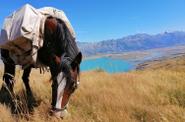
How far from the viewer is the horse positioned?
12.3 ft

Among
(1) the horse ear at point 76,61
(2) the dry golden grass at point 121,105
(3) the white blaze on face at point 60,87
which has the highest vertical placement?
(1) the horse ear at point 76,61

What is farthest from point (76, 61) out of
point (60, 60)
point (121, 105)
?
point (121, 105)

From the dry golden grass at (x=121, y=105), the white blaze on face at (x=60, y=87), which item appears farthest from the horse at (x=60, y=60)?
the dry golden grass at (x=121, y=105)

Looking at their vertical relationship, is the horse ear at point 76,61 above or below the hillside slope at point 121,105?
above

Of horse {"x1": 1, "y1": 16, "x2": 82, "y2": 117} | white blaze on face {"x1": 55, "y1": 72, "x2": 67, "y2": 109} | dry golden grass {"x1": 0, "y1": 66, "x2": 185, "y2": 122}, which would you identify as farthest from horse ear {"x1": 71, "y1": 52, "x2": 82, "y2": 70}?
dry golden grass {"x1": 0, "y1": 66, "x2": 185, "y2": 122}

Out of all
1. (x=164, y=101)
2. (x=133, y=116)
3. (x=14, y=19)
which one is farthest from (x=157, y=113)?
(x=14, y=19)

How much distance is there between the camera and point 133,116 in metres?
4.58

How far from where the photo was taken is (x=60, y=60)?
4.12 meters

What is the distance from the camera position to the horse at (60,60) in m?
3.76

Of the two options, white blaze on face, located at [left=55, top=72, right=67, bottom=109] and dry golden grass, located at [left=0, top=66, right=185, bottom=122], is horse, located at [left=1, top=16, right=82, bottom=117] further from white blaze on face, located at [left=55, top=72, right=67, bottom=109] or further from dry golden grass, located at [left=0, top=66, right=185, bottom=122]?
dry golden grass, located at [left=0, top=66, right=185, bottom=122]

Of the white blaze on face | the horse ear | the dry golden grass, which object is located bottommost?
the dry golden grass

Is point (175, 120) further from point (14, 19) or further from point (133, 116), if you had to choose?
point (14, 19)

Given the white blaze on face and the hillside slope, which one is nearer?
the white blaze on face

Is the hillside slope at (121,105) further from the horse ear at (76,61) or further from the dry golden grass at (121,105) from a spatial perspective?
the horse ear at (76,61)
